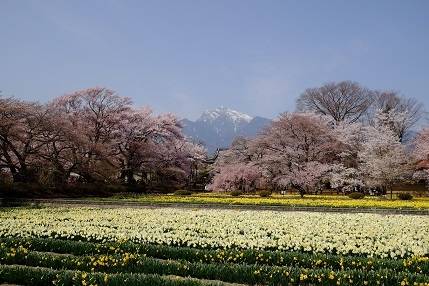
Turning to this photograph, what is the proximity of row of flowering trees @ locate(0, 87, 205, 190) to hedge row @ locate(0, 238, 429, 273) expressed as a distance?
27224 millimetres

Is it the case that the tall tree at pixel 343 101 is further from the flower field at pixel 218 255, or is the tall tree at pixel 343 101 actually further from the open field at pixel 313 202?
the flower field at pixel 218 255

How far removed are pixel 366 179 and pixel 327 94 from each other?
19.6 meters

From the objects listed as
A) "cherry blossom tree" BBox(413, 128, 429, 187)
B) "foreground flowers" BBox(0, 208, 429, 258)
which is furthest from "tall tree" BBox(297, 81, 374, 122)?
"foreground flowers" BBox(0, 208, 429, 258)

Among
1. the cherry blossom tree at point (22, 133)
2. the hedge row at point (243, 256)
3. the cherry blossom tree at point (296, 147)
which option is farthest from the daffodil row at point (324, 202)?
the hedge row at point (243, 256)

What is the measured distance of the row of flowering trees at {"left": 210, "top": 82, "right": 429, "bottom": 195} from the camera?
147 feet

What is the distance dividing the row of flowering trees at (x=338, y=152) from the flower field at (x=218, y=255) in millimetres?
26029

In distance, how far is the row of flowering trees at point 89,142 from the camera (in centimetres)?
3884

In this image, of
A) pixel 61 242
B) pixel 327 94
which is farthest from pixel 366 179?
pixel 61 242

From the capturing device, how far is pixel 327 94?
6328 cm

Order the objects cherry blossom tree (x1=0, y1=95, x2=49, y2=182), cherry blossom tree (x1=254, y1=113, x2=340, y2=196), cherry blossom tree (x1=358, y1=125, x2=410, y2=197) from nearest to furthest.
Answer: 1. cherry blossom tree (x1=0, y1=95, x2=49, y2=182)
2. cherry blossom tree (x1=358, y1=125, x2=410, y2=197)
3. cherry blossom tree (x1=254, y1=113, x2=340, y2=196)

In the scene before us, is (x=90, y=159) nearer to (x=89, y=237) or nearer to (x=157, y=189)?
(x=157, y=189)

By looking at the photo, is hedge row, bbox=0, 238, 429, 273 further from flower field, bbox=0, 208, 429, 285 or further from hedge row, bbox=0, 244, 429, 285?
hedge row, bbox=0, 244, 429, 285

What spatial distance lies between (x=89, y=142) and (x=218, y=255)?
118 ft

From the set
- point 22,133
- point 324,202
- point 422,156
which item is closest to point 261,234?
point 324,202
